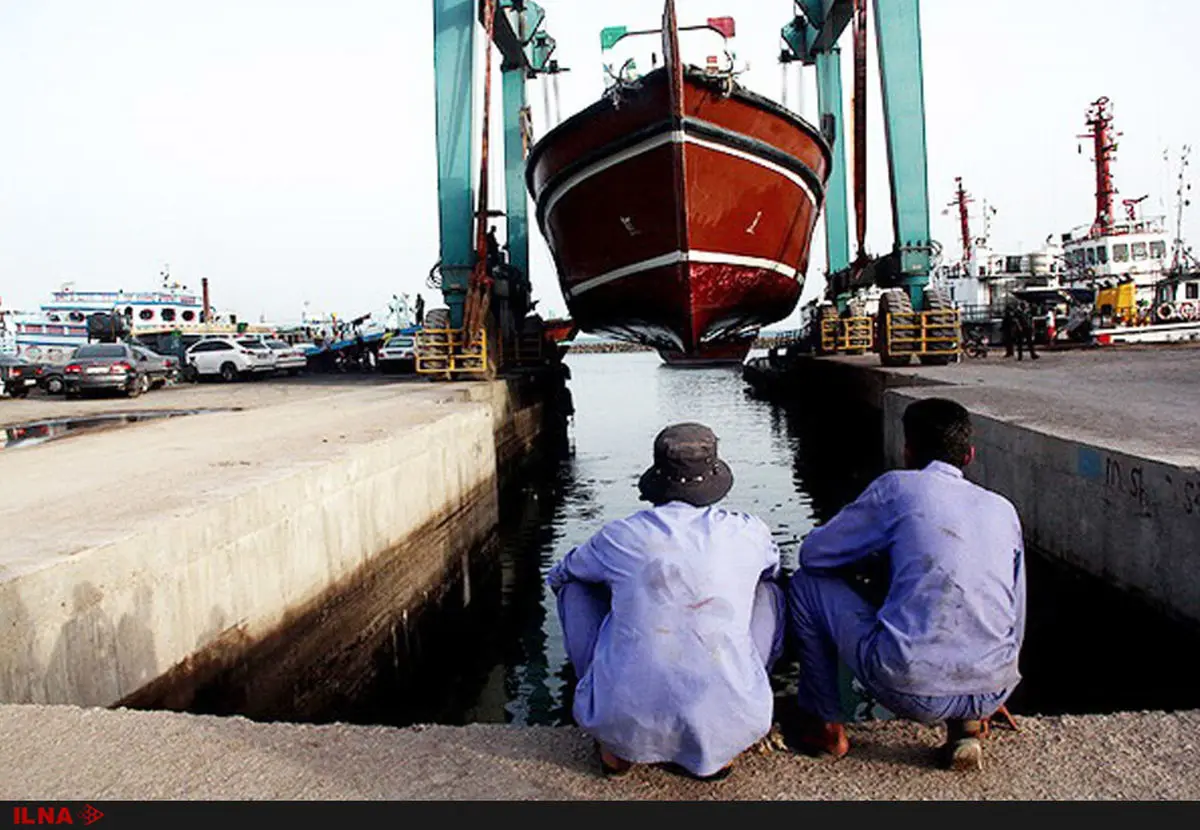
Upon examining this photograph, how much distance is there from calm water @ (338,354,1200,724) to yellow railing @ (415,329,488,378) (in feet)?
7.94

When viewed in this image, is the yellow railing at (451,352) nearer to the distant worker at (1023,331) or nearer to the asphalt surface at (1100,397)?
the asphalt surface at (1100,397)

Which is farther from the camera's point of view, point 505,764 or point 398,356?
point 398,356

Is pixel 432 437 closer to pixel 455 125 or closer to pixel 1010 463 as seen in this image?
pixel 1010 463

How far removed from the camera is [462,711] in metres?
6.73

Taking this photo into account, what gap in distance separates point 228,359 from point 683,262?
803 inches

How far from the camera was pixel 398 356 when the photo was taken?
31.6 m

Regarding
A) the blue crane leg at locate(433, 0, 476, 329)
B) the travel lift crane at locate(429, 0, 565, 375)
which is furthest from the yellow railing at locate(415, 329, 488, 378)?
the blue crane leg at locate(433, 0, 476, 329)

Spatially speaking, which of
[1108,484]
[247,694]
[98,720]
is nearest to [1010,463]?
[1108,484]

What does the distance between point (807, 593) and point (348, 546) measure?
509cm

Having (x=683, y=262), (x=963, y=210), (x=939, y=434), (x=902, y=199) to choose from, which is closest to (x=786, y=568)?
(x=683, y=262)

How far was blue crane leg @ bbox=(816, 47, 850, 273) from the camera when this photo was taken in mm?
24531

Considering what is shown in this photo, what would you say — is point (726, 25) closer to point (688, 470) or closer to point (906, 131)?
point (906, 131)

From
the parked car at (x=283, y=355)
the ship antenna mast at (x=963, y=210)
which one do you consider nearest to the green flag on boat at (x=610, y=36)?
the parked car at (x=283, y=355)

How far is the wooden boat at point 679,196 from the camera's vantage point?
13.2 m
